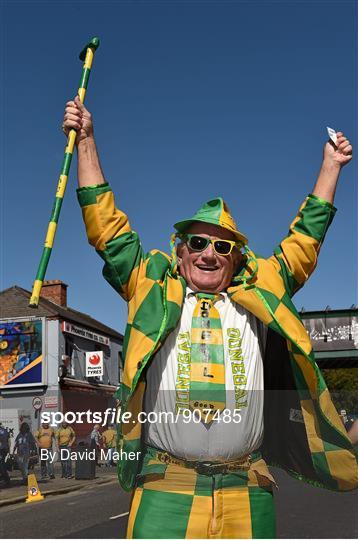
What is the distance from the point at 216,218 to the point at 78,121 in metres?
0.75

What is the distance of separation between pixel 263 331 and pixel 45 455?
1514 centimetres

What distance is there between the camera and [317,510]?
9.06m

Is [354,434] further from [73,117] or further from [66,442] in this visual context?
[66,442]

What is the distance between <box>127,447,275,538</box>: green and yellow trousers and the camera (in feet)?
8.86

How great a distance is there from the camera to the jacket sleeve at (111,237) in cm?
295

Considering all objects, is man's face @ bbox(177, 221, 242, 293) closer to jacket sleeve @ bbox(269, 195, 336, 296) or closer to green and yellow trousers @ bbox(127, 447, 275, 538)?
jacket sleeve @ bbox(269, 195, 336, 296)

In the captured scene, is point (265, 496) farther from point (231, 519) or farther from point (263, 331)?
point (263, 331)

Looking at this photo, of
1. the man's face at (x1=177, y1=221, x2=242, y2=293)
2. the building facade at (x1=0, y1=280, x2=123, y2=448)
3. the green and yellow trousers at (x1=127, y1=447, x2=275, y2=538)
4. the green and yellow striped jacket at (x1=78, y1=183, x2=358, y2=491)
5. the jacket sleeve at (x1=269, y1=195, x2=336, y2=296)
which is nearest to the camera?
the green and yellow trousers at (x1=127, y1=447, x2=275, y2=538)

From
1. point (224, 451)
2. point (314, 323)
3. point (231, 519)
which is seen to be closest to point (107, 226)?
point (224, 451)

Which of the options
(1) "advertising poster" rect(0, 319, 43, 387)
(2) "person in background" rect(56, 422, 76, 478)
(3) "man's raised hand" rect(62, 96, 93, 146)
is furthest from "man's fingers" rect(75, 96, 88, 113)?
→ (1) "advertising poster" rect(0, 319, 43, 387)

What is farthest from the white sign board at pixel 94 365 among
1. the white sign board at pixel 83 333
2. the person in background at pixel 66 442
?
the person in background at pixel 66 442

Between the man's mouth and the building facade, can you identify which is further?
the building facade

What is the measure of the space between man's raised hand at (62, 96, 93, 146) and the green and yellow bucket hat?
578mm

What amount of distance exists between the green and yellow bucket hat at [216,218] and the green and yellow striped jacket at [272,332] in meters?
0.15
